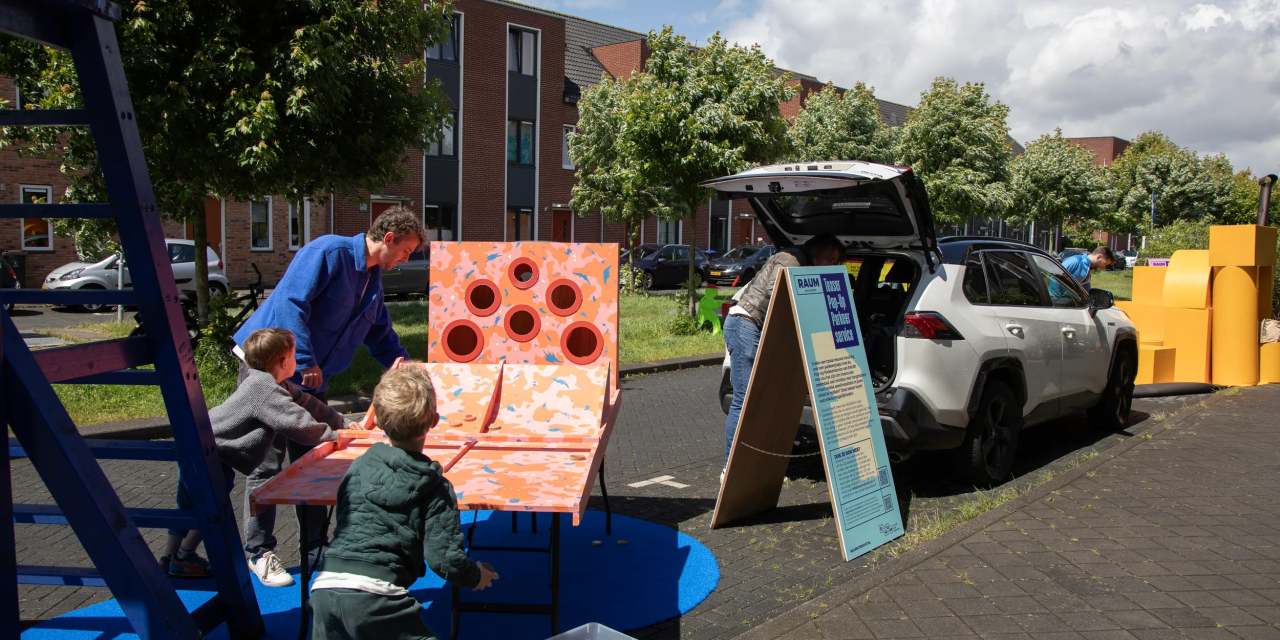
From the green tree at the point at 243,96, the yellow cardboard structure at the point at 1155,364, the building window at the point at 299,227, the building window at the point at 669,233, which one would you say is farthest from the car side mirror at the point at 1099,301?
A: the building window at the point at 669,233

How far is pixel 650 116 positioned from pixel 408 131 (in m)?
5.68

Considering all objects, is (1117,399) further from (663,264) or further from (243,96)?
(663,264)

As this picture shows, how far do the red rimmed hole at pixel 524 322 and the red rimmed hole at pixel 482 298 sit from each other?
4.1 inches

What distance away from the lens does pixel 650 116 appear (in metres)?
15.9

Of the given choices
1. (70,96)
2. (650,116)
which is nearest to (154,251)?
(70,96)

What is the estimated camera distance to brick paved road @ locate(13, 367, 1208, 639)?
420 cm

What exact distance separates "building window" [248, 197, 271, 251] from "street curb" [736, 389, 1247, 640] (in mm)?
28040

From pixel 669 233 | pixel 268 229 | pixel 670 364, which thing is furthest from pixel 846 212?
pixel 669 233

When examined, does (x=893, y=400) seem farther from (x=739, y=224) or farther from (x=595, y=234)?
(x=739, y=224)

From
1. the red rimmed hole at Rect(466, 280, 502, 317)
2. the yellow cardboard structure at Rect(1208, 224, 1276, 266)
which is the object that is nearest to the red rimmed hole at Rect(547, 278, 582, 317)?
the red rimmed hole at Rect(466, 280, 502, 317)

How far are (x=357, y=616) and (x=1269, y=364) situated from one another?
11.8 m

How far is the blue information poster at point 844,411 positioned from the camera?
475 centimetres

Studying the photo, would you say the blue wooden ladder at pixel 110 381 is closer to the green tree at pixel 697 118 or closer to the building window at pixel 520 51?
the green tree at pixel 697 118

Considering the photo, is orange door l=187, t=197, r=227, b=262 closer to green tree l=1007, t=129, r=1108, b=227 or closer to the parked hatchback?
the parked hatchback
